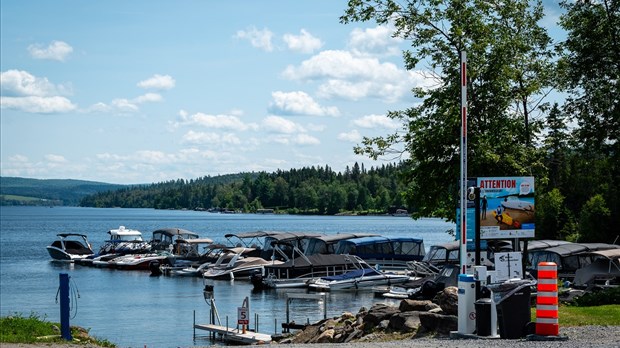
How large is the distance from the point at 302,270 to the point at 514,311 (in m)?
39.9

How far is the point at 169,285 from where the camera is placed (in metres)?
61.9

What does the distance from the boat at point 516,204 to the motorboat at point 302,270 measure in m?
33.3

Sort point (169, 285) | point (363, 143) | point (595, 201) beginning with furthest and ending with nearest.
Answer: point (595, 201), point (169, 285), point (363, 143)

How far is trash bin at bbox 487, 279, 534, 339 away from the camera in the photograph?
17.4 meters

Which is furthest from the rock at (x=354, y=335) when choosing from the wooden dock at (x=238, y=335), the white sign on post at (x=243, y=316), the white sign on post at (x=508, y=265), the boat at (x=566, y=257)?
the boat at (x=566, y=257)

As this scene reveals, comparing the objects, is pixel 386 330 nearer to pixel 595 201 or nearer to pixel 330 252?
pixel 330 252

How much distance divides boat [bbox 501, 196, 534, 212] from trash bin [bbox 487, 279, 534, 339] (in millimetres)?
5214

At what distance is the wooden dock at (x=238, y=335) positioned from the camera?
30.0 m

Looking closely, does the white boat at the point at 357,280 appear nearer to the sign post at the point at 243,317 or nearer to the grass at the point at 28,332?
the sign post at the point at 243,317

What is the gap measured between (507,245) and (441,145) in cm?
546

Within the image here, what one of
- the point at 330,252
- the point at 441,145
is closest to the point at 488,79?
the point at 441,145

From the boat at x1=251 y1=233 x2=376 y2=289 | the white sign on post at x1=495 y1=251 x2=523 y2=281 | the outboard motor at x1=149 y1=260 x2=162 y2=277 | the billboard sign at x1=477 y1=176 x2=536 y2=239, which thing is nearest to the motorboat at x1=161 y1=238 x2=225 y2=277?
the outboard motor at x1=149 y1=260 x2=162 y2=277

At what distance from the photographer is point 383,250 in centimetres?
6256

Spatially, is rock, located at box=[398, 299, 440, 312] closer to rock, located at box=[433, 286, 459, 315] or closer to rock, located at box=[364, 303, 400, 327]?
rock, located at box=[364, 303, 400, 327]
